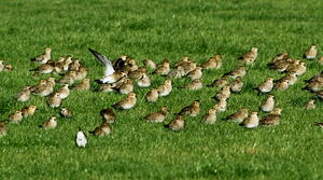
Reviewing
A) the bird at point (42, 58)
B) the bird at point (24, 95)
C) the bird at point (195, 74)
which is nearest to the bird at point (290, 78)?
the bird at point (195, 74)

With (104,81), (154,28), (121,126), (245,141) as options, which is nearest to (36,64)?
(104,81)

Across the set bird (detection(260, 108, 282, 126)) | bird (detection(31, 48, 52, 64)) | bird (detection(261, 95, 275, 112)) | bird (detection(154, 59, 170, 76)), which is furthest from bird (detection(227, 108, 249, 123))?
bird (detection(31, 48, 52, 64))

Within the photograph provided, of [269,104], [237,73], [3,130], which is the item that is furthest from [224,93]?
[3,130]

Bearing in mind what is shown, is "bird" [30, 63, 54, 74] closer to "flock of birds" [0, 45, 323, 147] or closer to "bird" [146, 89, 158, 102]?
"flock of birds" [0, 45, 323, 147]

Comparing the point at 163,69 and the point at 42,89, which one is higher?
the point at 42,89

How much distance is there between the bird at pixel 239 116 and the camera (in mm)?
19250

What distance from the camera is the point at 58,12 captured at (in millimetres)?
36531

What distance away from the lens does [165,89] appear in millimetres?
22125

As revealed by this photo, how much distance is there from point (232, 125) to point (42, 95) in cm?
571

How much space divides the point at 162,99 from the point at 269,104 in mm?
2970

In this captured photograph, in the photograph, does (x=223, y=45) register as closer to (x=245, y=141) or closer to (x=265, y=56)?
(x=265, y=56)

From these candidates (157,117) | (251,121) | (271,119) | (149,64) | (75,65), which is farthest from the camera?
(149,64)

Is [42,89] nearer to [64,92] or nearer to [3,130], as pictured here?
[64,92]

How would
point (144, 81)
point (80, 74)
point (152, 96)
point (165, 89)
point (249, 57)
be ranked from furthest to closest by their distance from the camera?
point (249, 57) → point (80, 74) → point (144, 81) → point (165, 89) → point (152, 96)
